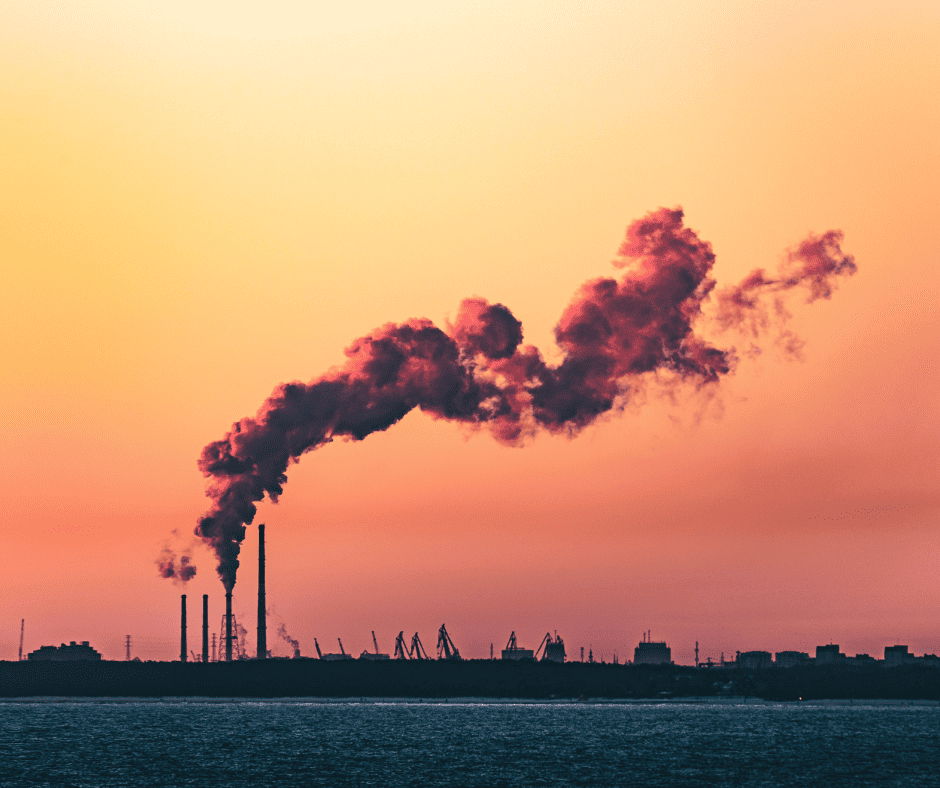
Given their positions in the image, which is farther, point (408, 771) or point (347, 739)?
point (347, 739)

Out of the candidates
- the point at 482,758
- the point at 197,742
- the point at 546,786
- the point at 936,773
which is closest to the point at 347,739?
the point at 197,742

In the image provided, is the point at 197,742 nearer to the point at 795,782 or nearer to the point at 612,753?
the point at 612,753

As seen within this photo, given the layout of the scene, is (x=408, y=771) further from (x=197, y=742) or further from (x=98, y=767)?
(x=197, y=742)

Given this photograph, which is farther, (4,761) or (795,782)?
(4,761)

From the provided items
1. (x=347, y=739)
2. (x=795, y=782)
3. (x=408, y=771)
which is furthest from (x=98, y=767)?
Result: (x=795, y=782)

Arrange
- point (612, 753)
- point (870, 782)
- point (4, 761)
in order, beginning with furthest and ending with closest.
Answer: point (612, 753) → point (4, 761) → point (870, 782)

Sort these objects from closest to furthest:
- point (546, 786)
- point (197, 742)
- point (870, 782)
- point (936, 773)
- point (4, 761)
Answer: point (546, 786), point (870, 782), point (936, 773), point (4, 761), point (197, 742)

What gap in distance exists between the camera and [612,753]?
177250 millimetres

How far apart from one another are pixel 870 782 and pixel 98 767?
276 feet

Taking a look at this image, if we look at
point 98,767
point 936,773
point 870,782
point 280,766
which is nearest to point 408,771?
point 280,766

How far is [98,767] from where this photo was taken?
155000mm

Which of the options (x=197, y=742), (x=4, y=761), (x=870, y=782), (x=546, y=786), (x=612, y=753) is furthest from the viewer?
(x=197, y=742)

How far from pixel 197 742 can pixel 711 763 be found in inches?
2935

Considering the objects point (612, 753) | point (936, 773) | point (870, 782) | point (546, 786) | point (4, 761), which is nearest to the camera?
point (546, 786)
